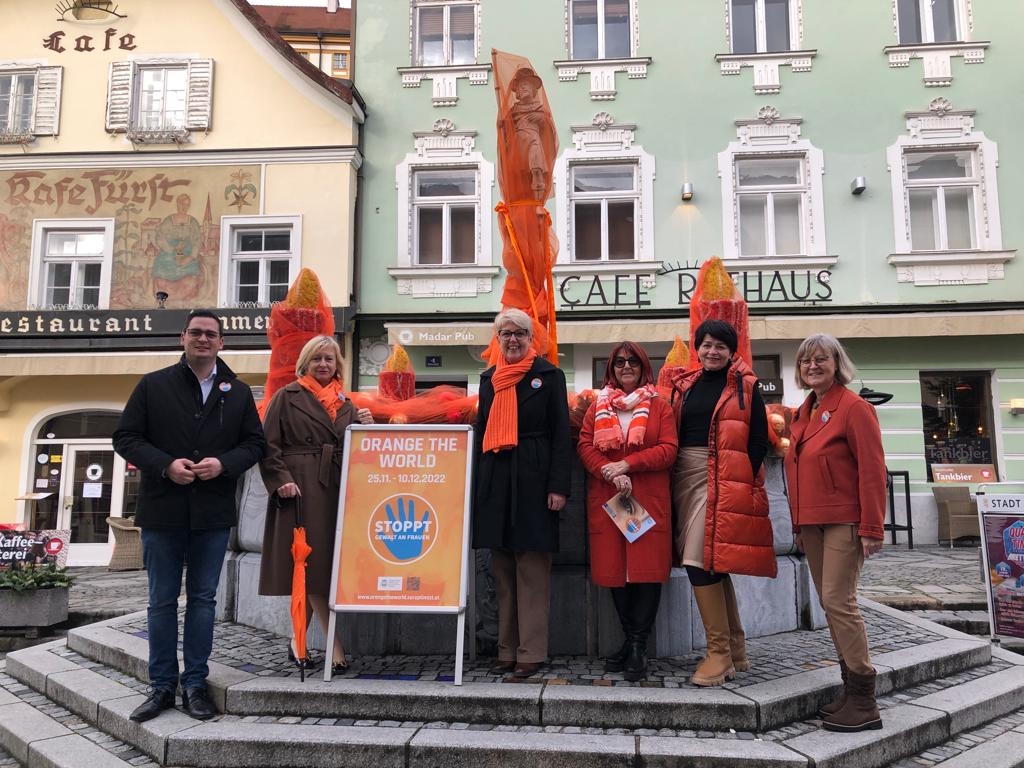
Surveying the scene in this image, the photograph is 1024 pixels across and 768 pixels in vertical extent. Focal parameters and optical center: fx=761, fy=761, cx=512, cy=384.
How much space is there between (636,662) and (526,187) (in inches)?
124

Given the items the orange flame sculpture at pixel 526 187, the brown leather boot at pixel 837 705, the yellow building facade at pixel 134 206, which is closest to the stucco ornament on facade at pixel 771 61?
the yellow building facade at pixel 134 206

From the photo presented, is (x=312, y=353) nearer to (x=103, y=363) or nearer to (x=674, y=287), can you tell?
(x=674, y=287)

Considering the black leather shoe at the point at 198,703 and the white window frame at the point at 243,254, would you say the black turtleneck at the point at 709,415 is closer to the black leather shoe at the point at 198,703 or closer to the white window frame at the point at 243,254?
the black leather shoe at the point at 198,703

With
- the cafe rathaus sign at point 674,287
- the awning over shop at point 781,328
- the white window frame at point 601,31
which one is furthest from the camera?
the white window frame at point 601,31

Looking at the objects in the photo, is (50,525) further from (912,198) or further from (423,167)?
(912,198)

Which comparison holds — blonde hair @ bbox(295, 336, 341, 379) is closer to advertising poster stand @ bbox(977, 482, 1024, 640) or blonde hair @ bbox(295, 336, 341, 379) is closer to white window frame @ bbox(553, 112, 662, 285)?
advertising poster stand @ bbox(977, 482, 1024, 640)

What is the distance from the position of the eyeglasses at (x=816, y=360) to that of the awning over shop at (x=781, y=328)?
777 centimetres

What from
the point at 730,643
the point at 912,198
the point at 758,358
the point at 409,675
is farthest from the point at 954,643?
the point at 912,198

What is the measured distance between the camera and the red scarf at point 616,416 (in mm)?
3951

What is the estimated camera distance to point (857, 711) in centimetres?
359

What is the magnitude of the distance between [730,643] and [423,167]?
431 inches

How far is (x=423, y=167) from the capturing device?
13344 millimetres

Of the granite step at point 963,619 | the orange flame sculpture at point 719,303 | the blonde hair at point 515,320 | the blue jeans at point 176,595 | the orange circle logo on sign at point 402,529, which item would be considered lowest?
the granite step at point 963,619

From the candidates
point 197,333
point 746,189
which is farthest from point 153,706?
point 746,189
